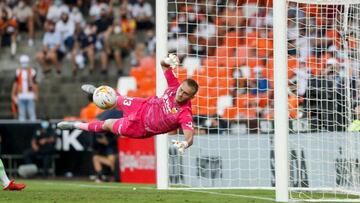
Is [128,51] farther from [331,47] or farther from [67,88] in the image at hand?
[331,47]

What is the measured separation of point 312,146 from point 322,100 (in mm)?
1090

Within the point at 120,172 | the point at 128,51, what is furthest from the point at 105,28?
the point at 120,172

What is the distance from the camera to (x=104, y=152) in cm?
2458

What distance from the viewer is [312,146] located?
1806 centimetres


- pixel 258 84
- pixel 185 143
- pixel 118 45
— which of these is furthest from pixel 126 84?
pixel 185 143

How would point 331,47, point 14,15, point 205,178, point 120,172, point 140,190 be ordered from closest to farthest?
point 140,190 → point 331,47 → point 205,178 → point 120,172 → point 14,15

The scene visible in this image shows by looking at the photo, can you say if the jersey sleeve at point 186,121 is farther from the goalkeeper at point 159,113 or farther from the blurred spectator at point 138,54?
the blurred spectator at point 138,54

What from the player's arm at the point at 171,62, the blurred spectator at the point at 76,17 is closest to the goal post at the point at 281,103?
the player's arm at the point at 171,62

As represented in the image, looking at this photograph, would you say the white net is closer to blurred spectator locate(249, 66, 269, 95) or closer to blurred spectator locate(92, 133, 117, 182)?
blurred spectator locate(249, 66, 269, 95)

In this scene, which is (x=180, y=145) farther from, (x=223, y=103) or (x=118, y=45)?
(x=118, y=45)

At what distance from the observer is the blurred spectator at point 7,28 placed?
105ft

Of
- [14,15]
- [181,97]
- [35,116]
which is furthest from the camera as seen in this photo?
[14,15]

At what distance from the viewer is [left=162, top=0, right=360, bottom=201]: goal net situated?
56.5 feet

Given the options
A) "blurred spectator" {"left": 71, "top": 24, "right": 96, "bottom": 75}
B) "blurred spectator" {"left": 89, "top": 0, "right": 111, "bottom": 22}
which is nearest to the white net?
"blurred spectator" {"left": 71, "top": 24, "right": 96, "bottom": 75}
